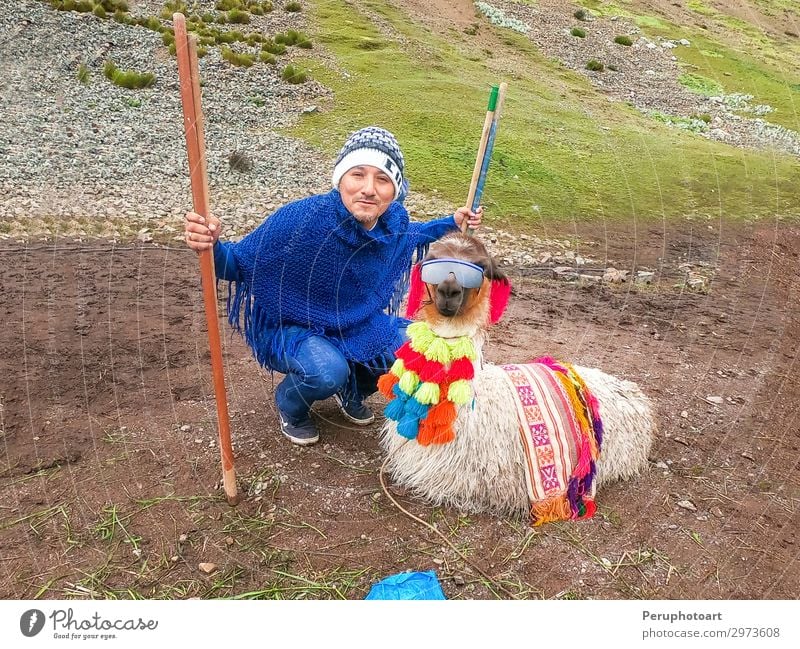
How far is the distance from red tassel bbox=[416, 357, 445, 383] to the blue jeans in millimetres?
489

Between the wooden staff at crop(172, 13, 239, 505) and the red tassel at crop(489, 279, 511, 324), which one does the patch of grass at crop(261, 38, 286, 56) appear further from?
the red tassel at crop(489, 279, 511, 324)

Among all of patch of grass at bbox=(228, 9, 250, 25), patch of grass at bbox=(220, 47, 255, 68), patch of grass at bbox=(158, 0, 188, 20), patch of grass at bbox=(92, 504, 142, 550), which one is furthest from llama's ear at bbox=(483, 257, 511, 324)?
patch of grass at bbox=(228, 9, 250, 25)

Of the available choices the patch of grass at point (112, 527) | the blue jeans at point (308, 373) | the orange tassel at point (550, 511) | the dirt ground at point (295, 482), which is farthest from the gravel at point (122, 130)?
the orange tassel at point (550, 511)

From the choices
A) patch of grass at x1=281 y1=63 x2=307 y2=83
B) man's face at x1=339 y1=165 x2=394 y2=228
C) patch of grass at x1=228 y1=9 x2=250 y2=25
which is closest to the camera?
man's face at x1=339 y1=165 x2=394 y2=228

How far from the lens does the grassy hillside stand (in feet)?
12.3

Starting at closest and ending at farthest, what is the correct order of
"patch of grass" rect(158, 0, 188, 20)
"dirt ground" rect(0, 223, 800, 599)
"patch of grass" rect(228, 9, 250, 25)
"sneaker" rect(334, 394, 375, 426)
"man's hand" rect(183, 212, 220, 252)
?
1. "man's hand" rect(183, 212, 220, 252)
2. "dirt ground" rect(0, 223, 800, 599)
3. "sneaker" rect(334, 394, 375, 426)
4. "patch of grass" rect(158, 0, 188, 20)
5. "patch of grass" rect(228, 9, 250, 25)

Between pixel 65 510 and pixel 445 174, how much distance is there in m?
3.56

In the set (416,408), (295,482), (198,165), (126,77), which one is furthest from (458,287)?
(126,77)

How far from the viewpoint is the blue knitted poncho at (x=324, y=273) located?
8.48 feet

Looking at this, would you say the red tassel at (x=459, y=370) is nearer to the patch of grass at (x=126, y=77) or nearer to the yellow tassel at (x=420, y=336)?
the yellow tassel at (x=420, y=336)

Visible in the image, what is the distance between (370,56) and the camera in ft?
12.5

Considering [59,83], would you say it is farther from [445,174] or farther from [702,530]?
[702,530]

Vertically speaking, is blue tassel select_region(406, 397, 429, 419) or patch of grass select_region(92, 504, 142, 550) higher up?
blue tassel select_region(406, 397, 429, 419)

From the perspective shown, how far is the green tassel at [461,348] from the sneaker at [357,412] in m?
0.94
